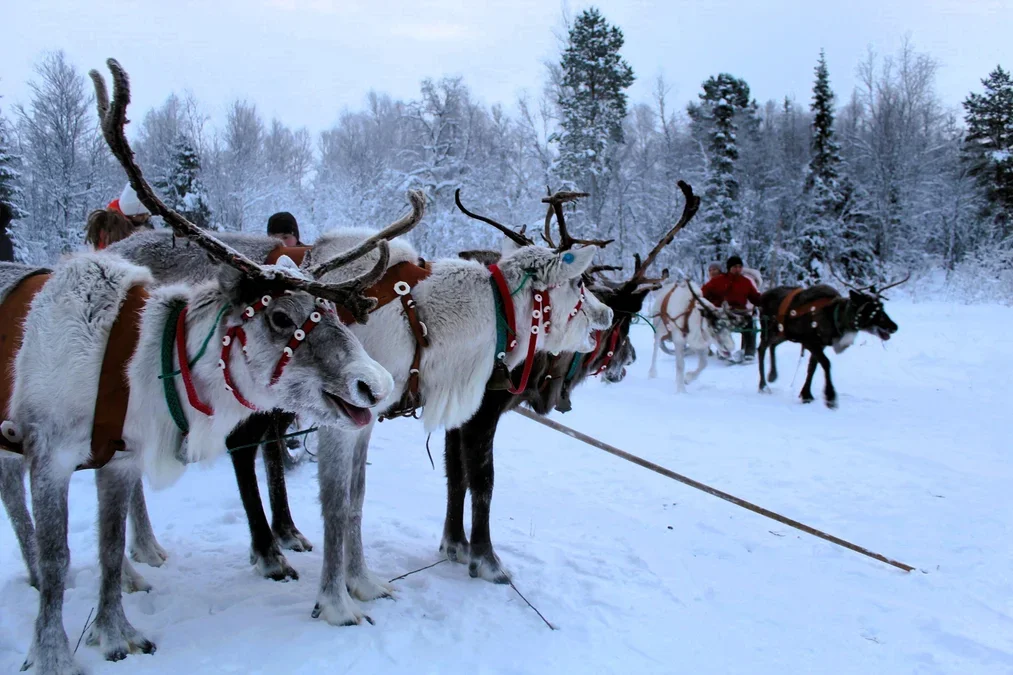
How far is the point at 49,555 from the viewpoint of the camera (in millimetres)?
2717

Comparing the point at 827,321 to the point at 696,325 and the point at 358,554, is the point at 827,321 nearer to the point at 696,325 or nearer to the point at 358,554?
the point at 696,325

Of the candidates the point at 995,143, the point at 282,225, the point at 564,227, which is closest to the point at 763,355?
the point at 564,227

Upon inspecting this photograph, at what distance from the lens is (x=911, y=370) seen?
13.9m

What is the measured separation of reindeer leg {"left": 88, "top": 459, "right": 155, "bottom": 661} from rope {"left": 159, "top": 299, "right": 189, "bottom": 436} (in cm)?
30

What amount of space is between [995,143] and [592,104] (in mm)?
24749

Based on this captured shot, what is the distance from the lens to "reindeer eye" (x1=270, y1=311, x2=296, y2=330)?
2.77m

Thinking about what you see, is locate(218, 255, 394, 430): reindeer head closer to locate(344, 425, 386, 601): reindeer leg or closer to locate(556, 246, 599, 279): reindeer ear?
locate(344, 425, 386, 601): reindeer leg

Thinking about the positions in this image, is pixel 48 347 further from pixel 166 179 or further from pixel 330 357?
pixel 166 179

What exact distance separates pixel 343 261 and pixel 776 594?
3455 millimetres

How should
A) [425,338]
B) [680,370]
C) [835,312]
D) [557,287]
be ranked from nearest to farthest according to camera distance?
[425,338] < [557,287] < [835,312] < [680,370]

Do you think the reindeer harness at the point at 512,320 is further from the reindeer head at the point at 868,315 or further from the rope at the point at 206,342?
the reindeer head at the point at 868,315

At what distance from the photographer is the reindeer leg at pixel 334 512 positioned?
343 cm

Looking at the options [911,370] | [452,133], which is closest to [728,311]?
[911,370]

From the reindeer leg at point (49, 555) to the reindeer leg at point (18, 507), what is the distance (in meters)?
0.99
